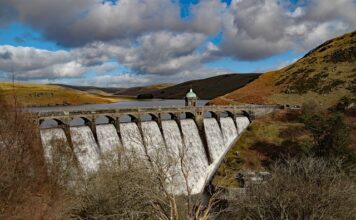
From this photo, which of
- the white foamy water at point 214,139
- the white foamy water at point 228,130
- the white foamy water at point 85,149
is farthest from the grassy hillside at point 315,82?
the white foamy water at point 85,149

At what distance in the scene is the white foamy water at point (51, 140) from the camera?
54.1 meters

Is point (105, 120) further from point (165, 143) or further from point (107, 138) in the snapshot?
point (107, 138)

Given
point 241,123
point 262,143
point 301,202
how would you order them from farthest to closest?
point 241,123
point 262,143
point 301,202

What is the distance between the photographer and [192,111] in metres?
82.2

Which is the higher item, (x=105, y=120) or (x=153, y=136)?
(x=105, y=120)

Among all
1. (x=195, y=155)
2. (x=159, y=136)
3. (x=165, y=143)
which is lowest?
(x=195, y=155)

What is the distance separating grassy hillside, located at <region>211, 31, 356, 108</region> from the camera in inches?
4749

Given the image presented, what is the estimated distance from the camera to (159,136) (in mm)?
72750

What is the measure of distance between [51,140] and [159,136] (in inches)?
912

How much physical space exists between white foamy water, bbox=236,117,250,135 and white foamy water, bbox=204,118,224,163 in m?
7.99

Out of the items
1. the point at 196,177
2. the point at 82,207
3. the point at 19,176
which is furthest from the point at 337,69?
the point at 19,176

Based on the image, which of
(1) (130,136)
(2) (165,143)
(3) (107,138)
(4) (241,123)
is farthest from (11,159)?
(4) (241,123)

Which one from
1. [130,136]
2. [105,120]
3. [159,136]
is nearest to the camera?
[130,136]

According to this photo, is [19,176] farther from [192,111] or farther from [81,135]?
[192,111]
